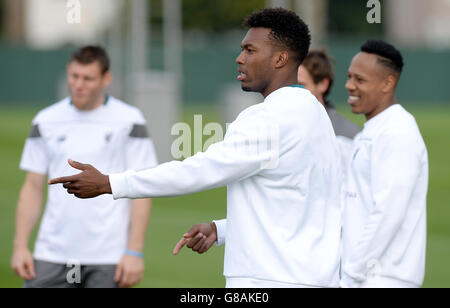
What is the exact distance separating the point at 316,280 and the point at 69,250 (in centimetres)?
274

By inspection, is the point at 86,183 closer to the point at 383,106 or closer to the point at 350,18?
the point at 383,106

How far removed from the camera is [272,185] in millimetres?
4191

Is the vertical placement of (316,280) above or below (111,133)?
below

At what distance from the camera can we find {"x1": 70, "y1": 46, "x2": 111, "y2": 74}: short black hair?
685 centimetres

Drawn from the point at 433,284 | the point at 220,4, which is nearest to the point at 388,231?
the point at 433,284

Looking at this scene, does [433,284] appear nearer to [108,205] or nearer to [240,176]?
[108,205]

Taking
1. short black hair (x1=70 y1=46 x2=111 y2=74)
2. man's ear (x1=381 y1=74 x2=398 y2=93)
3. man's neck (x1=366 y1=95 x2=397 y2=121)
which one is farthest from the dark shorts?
man's ear (x1=381 y1=74 x2=398 y2=93)

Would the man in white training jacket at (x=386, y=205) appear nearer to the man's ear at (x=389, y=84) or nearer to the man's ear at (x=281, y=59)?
the man's ear at (x=389, y=84)

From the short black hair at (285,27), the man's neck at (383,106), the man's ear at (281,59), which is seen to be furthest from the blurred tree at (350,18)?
the man's ear at (281,59)

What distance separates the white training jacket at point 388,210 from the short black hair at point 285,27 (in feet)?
3.76

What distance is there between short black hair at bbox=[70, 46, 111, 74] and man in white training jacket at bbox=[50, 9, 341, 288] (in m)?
2.66

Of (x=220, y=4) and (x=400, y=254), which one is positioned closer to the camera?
(x=400, y=254)

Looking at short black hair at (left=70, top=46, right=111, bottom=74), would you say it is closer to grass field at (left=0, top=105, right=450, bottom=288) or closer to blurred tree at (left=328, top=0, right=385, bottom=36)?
grass field at (left=0, top=105, right=450, bottom=288)

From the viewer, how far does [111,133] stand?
6621 millimetres
